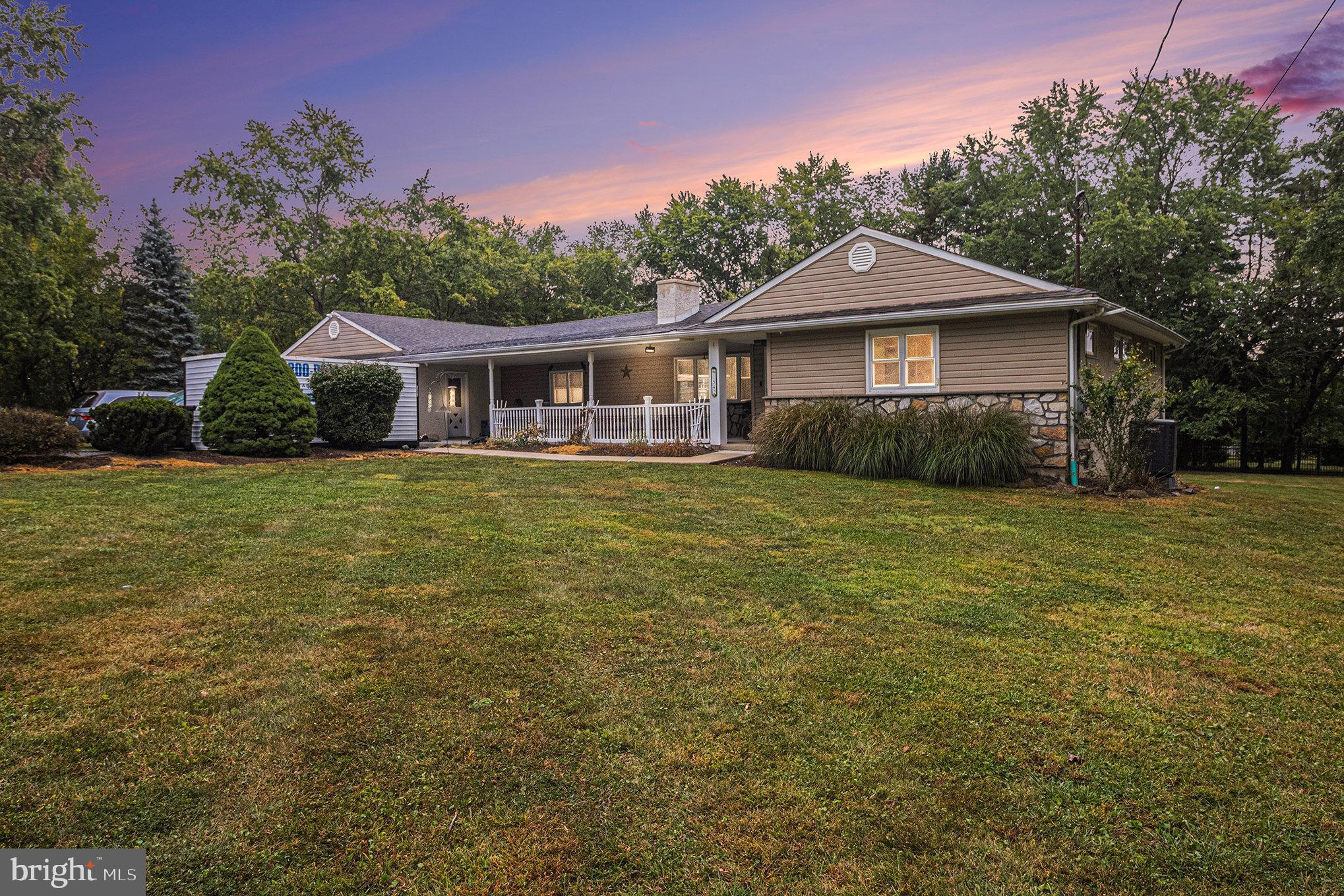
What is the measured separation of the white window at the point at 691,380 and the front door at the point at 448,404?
7.39m

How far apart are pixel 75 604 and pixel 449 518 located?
322 cm

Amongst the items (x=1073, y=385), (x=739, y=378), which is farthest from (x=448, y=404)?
(x=1073, y=385)

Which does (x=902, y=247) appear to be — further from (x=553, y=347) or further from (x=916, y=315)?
(x=553, y=347)

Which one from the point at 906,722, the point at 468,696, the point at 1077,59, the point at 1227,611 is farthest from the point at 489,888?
the point at 1077,59

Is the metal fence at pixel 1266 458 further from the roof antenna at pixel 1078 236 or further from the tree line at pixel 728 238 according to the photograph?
the roof antenna at pixel 1078 236

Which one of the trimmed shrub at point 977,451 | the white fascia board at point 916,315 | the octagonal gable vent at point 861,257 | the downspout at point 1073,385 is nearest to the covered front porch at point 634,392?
the white fascia board at point 916,315

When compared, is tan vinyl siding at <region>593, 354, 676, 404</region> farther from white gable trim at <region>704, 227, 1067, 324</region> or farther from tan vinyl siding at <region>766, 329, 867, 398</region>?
tan vinyl siding at <region>766, 329, 867, 398</region>

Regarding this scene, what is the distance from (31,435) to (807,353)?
12865 mm

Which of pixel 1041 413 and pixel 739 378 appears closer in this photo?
pixel 1041 413

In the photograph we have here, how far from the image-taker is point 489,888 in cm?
201

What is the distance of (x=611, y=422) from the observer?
17531 millimetres

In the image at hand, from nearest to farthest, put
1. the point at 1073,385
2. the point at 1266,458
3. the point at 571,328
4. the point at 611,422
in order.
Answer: the point at 1073,385
the point at 611,422
the point at 571,328
the point at 1266,458

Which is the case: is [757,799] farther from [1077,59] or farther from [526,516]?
[1077,59]

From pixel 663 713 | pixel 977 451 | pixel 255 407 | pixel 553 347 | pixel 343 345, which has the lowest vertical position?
pixel 663 713
